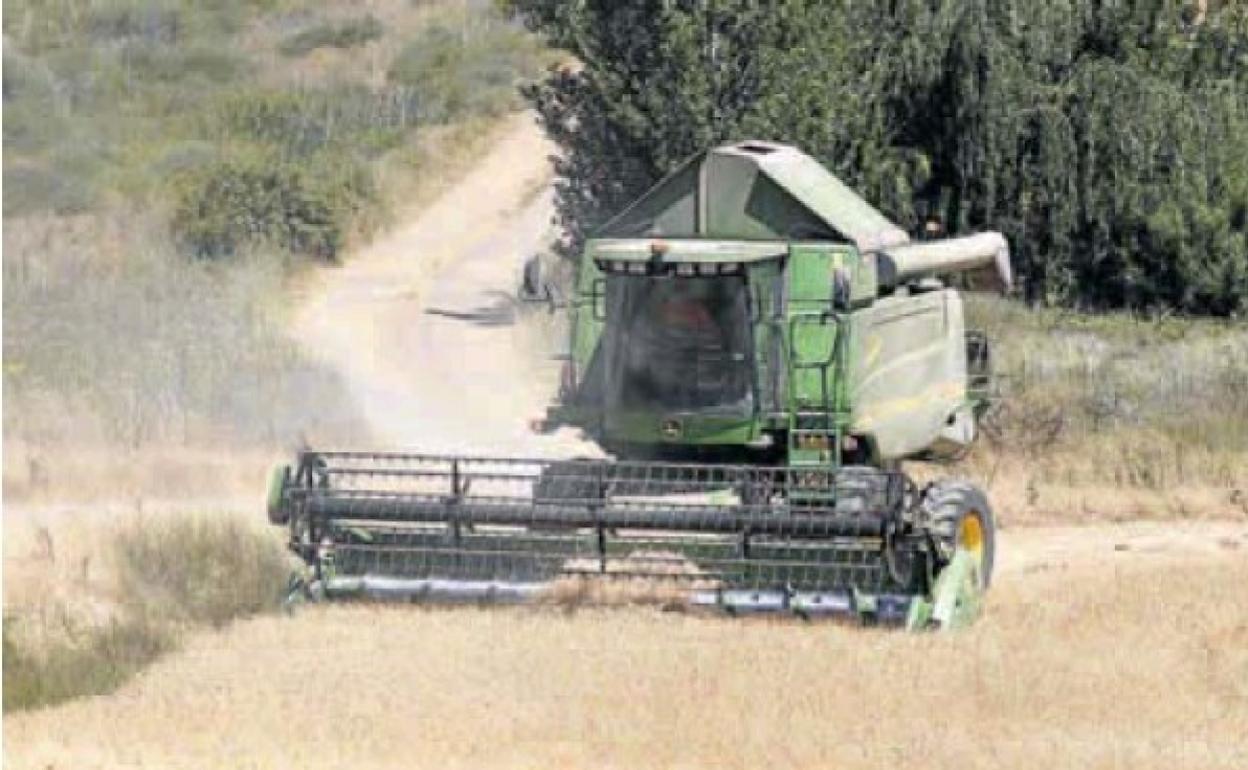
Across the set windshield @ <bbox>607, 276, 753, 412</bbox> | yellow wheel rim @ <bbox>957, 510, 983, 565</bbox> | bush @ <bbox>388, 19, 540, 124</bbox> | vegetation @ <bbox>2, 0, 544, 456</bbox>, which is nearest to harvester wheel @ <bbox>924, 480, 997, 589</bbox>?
yellow wheel rim @ <bbox>957, 510, 983, 565</bbox>

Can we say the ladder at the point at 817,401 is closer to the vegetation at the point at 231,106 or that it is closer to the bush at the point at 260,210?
the vegetation at the point at 231,106

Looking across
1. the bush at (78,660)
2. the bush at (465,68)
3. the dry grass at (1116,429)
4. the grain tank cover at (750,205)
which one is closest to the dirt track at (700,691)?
the bush at (78,660)

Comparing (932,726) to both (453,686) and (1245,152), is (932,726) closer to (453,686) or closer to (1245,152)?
(453,686)

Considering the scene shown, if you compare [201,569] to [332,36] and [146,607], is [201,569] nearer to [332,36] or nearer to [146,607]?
[146,607]

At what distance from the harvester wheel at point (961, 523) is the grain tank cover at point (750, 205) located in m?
1.90

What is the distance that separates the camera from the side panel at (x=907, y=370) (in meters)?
18.1

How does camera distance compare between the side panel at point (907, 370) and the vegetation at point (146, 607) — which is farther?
the side panel at point (907, 370)

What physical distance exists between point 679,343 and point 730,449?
0.80m

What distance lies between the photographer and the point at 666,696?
563 inches

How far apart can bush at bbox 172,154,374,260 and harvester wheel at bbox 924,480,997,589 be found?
74.5ft

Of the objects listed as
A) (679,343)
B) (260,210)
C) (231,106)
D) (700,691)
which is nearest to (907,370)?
(679,343)

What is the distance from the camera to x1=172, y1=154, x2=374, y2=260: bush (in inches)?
1581

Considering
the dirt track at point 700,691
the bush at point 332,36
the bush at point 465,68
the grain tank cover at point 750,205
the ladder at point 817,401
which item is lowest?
the dirt track at point 700,691

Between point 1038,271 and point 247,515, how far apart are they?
1615 centimetres
